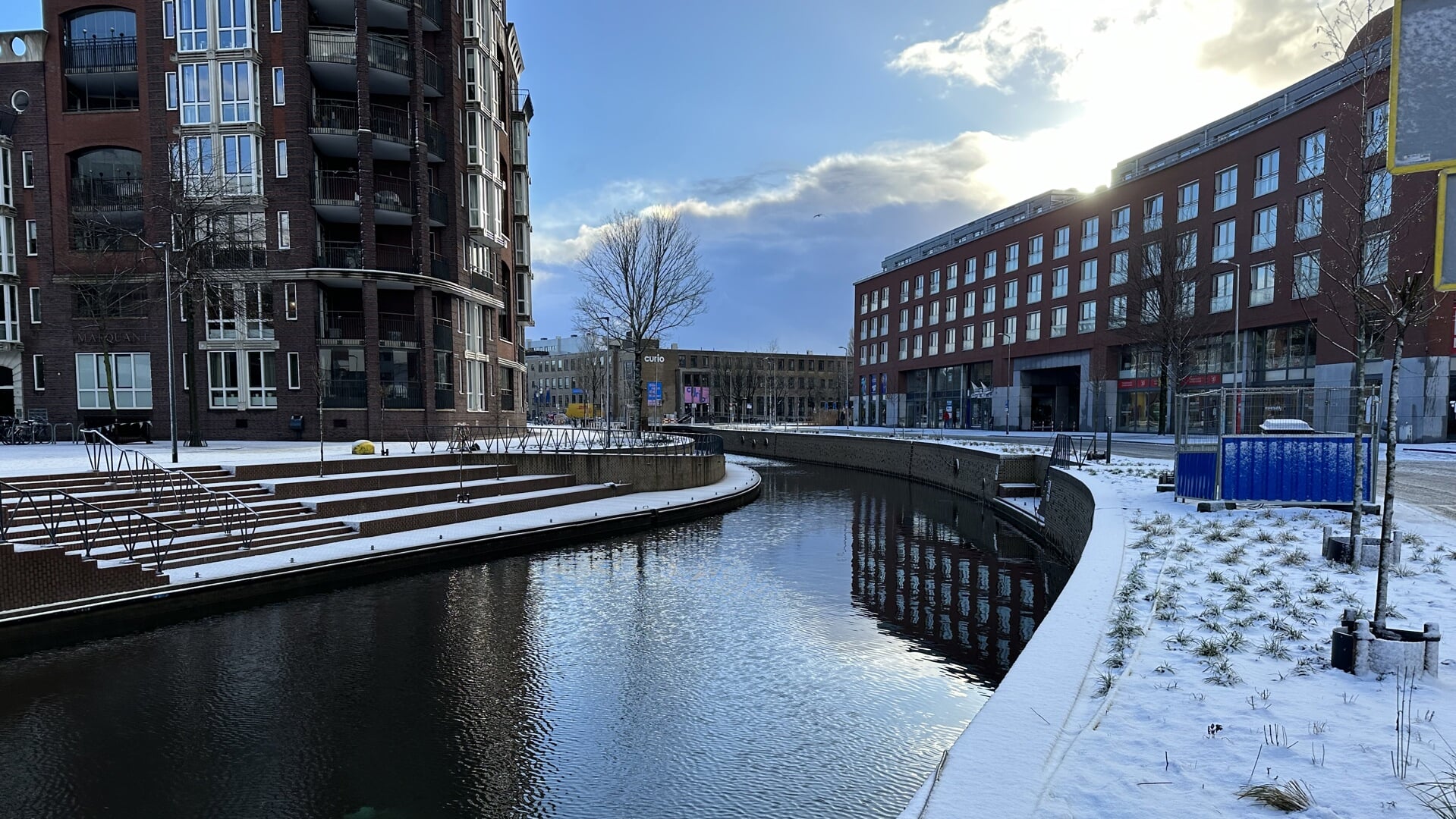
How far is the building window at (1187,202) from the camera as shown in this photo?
46.9m

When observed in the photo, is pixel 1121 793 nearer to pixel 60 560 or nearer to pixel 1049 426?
pixel 60 560

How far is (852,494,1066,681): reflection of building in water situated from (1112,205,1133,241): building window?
38909 mm

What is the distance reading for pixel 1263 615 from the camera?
7.71 metres

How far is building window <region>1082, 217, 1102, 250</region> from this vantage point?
55.3 m

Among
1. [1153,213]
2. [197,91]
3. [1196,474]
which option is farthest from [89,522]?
[1153,213]

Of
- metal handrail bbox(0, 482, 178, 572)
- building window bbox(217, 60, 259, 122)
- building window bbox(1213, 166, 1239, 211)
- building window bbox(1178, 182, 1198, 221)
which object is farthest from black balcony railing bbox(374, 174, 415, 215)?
building window bbox(1178, 182, 1198, 221)

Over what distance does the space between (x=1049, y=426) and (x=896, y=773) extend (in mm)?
59595

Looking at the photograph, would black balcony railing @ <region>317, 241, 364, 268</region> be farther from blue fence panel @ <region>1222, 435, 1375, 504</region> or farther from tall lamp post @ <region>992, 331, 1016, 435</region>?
tall lamp post @ <region>992, 331, 1016, 435</region>

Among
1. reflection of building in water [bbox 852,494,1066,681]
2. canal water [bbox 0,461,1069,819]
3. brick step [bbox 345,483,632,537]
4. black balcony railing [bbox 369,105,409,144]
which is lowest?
reflection of building in water [bbox 852,494,1066,681]

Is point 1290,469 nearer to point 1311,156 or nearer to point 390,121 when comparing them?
point 390,121

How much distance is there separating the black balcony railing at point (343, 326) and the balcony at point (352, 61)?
973 centimetres

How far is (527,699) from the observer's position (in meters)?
8.41

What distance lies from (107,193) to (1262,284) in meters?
A: 58.3

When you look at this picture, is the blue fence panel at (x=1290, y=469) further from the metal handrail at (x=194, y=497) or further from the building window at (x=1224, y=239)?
the building window at (x=1224, y=239)
